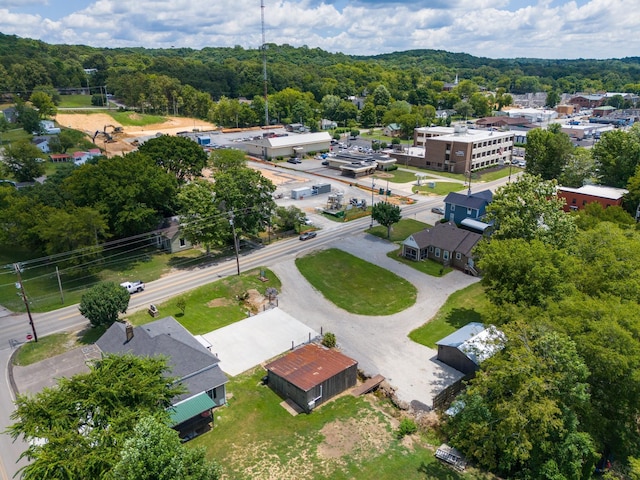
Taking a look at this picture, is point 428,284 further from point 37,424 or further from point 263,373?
point 37,424

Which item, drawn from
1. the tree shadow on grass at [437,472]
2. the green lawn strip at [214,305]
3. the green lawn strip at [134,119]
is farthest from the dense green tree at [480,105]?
the tree shadow on grass at [437,472]

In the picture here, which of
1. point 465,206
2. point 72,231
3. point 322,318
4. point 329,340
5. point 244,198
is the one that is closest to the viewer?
point 329,340

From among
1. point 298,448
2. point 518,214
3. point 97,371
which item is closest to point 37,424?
point 97,371

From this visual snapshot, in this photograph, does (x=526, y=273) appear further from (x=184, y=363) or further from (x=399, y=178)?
(x=399, y=178)

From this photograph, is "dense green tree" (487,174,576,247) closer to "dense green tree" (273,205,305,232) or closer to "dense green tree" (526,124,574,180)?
"dense green tree" (273,205,305,232)

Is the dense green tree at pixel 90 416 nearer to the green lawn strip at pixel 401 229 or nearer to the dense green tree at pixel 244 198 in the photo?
the dense green tree at pixel 244 198

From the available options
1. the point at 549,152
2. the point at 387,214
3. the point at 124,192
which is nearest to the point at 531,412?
the point at 387,214

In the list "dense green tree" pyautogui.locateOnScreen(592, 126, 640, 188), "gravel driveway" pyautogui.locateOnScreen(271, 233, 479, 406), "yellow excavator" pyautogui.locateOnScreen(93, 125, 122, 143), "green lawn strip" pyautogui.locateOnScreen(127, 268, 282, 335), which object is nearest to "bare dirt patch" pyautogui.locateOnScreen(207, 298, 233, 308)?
"green lawn strip" pyautogui.locateOnScreen(127, 268, 282, 335)
